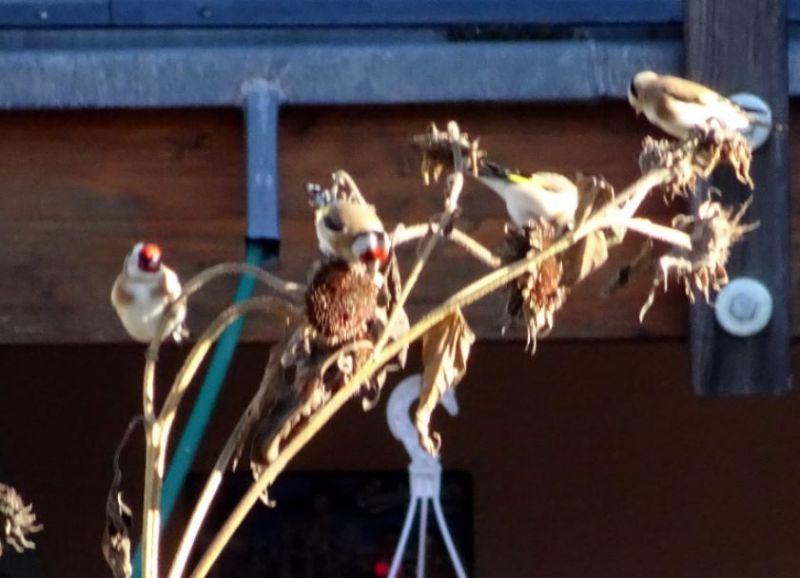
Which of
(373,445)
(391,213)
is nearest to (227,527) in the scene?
(391,213)

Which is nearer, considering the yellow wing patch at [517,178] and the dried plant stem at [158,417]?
the dried plant stem at [158,417]

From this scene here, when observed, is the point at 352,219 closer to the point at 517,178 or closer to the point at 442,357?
the point at 442,357

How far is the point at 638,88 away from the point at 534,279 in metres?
0.86

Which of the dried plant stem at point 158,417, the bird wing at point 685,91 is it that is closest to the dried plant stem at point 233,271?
the dried plant stem at point 158,417

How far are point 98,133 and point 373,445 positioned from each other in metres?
1.68

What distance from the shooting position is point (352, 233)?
134 cm

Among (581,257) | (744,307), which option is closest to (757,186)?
(744,307)

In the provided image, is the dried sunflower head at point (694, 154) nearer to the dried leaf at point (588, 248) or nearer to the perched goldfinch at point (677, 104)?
the dried leaf at point (588, 248)

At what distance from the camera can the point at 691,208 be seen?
2.34m

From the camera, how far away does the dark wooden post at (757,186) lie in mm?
2338

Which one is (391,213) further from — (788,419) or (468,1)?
(788,419)

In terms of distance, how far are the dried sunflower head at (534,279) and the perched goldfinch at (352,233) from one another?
12 centimetres

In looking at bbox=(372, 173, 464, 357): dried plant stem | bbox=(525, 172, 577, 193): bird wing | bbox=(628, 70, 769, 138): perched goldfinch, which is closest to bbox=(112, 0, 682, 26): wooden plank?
bbox=(628, 70, 769, 138): perched goldfinch

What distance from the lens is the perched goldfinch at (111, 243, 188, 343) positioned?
68.7 inches
